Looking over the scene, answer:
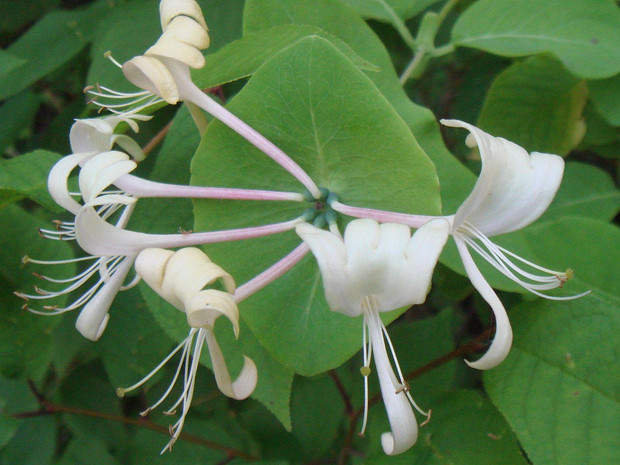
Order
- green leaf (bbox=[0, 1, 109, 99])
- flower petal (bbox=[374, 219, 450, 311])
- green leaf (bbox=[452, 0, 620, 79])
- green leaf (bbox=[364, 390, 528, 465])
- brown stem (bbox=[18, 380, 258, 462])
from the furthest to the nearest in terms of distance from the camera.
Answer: green leaf (bbox=[0, 1, 109, 99]), brown stem (bbox=[18, 380, 258, 462]), green leaf (bbox=[452, 0, 620, 79]), green leaf (bbox=[364, 390, 528, 465]), flower petal (bbox=[374, 219, 450, 311])

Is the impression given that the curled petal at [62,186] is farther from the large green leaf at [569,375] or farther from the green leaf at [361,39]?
the large green leaf at [569,375]

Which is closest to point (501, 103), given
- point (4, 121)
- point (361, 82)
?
point (361, 82)

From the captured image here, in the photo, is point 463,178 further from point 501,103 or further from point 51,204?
point 51,204

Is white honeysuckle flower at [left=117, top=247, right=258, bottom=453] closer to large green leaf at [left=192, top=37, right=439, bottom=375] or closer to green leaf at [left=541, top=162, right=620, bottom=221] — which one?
large green leaf at [left=192, top=37, right=439, bottom=375]

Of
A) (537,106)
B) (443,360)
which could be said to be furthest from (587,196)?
(443,360)

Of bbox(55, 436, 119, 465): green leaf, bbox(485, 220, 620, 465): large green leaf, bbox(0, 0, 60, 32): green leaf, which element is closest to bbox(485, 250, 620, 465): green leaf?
bbox(485, 220, 620, 465): large green leaf

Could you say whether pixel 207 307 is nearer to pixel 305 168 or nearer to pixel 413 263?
pixel 413 263
